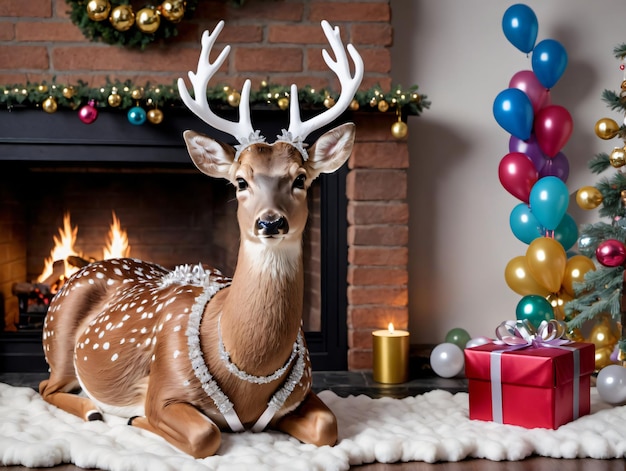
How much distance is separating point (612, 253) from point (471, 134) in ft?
3.30

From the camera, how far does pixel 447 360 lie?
3238mm

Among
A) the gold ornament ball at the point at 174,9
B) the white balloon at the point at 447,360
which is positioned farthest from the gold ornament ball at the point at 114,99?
the white balloon at the point at 447,360

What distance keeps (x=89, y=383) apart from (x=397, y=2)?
93.9 inches

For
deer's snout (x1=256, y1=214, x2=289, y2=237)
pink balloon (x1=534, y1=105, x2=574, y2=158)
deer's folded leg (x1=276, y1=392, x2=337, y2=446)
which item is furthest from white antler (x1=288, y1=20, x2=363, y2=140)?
pink balloon (x1=534, y1=105, x2=574, y2=158)

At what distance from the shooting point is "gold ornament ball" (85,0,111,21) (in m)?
3.27

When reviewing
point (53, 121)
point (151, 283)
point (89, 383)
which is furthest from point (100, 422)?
point (53, 121)

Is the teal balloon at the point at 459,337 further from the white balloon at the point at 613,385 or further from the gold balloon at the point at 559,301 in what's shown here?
the white balloon at the point at 613,385

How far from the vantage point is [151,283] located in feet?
8.95

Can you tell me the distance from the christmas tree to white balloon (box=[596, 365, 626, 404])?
0.46m

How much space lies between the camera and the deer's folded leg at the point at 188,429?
2023 millimetres

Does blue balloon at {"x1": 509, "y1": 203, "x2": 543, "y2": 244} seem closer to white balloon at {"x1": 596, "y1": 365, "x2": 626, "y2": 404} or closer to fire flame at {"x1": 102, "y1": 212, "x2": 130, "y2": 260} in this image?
white balloon at {"x1": 596, "y1": 365, "x2": 626, "y2": 404}

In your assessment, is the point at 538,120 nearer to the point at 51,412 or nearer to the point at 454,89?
the point at 454,89

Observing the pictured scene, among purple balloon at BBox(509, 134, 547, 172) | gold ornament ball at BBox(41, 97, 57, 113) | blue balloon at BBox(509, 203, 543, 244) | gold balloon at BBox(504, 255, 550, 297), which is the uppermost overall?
gold ornament ball at BBox(41, 97, 57, 113)

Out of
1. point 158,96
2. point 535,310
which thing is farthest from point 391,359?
point 158,96
